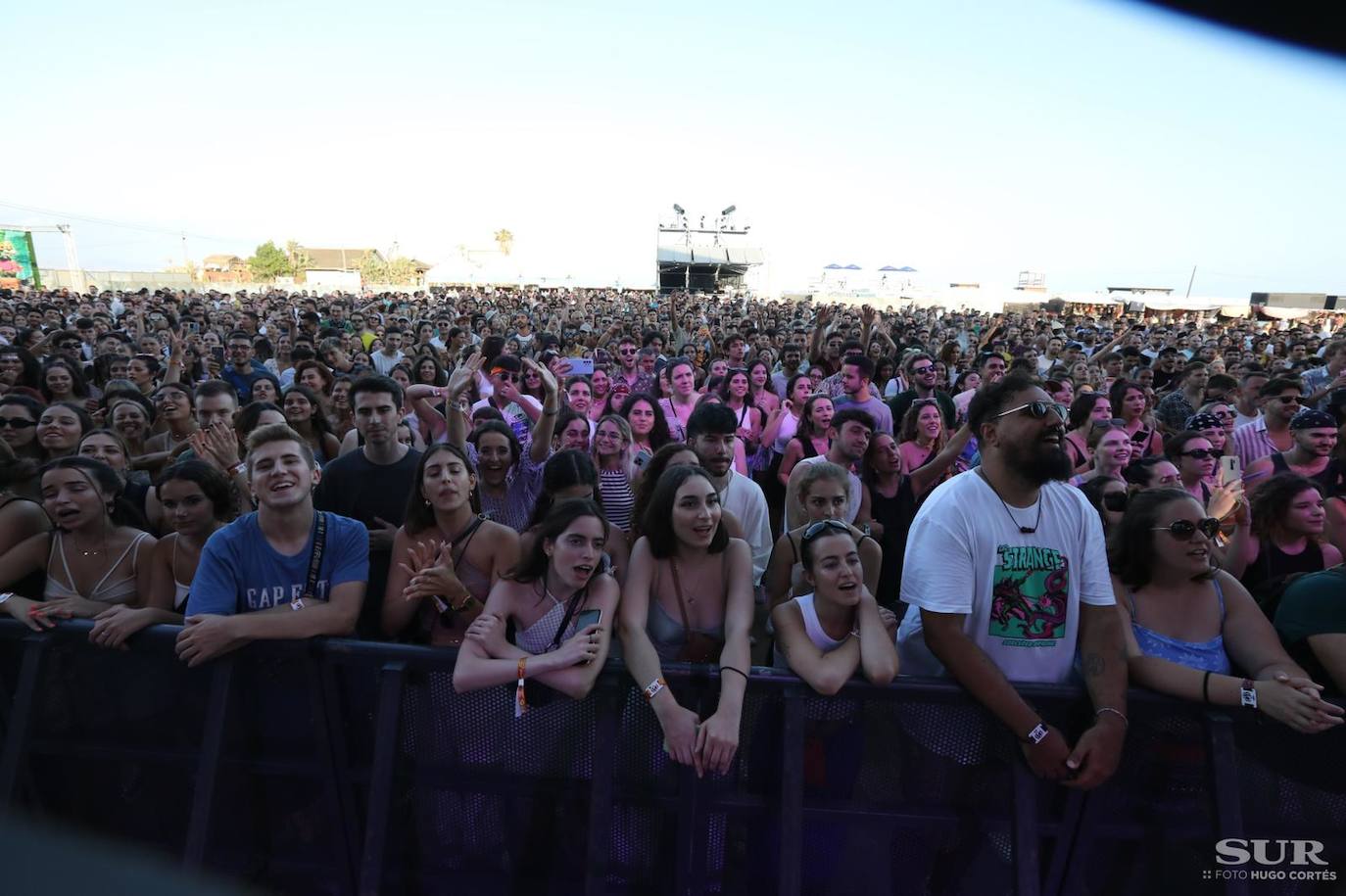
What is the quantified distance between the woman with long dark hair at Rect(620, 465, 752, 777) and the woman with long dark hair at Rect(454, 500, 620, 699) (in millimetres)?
130

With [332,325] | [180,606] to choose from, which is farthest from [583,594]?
[332,325]

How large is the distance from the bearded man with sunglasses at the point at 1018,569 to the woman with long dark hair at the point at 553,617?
114 cm

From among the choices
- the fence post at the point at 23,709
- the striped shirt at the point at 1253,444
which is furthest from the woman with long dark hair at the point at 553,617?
the striped shirt at the point at 1253,444

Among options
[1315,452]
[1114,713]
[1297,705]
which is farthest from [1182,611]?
[1315,452]

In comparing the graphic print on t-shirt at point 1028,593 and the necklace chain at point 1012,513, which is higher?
the necklace chain at point 1012,513

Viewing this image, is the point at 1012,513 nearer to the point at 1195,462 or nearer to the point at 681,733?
the point at 681,733

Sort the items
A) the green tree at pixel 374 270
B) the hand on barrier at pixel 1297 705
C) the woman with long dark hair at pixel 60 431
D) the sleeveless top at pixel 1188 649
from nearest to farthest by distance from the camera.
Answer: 1. the hand on barrier at pixel 1297 705
2. the sleeveless top at pixel 1188 649
3. the woman with long dark hair at pixel 60 431
4. the green tree at pixel 374 270

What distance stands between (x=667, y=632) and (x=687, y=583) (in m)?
0.21

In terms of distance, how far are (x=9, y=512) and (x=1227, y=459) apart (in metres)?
6.27

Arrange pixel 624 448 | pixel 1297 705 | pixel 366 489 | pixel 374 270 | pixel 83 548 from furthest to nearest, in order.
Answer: pixel 374 270
pixel 624 448
pixel 366 489
pixel 83 548
pixel 1297 705

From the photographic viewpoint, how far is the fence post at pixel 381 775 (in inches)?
98.3

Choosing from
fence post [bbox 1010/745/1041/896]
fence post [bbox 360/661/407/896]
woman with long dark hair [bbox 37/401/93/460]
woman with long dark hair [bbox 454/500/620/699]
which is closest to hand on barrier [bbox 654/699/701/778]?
woman with long dark hair [bbox 454/500/620/699]

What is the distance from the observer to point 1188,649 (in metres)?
2.58

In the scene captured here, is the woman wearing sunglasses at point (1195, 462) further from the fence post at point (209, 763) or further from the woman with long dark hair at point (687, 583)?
the fence post at point (209, 763)
